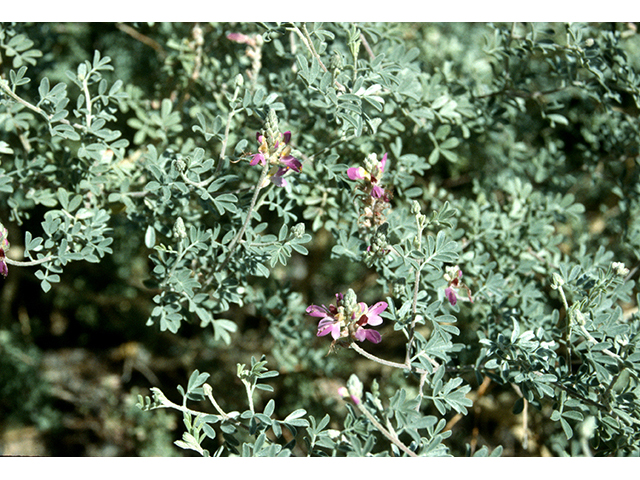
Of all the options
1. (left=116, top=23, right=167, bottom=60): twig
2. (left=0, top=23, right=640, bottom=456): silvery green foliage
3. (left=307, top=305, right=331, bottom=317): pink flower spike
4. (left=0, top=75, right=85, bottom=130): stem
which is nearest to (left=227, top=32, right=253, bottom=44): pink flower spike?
(left=0, top=23, right=640, bottom=456): silvery green foliage

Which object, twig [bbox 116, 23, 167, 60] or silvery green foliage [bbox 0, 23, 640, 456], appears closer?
silvery green foliage [bbox 0, 23, 640, 456]

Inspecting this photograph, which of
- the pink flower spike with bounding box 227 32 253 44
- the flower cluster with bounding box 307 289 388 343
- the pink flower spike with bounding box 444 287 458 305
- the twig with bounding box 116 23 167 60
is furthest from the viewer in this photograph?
the twig with bounding box 116 23 167 60

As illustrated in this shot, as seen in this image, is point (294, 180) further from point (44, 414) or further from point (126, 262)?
point (44, 414)

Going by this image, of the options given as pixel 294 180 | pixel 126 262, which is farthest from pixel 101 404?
pixel 294 180

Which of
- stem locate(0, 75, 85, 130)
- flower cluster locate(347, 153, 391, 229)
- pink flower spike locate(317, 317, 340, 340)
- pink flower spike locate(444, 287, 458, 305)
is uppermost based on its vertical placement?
stem locate(0, 75, 85, 130)

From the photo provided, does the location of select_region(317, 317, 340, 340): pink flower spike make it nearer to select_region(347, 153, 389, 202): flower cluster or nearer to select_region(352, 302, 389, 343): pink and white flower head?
select_region(352, 302, 389, 343): pink and white flower head

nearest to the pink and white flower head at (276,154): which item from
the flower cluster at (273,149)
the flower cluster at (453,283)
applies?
the flower cluster at (273,149)

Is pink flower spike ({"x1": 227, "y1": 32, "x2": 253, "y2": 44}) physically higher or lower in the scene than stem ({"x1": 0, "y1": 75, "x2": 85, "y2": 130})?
higher

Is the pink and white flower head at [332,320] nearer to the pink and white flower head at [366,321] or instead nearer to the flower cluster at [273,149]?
the pink and white flower head at [366,321]

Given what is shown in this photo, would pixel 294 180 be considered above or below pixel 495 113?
below

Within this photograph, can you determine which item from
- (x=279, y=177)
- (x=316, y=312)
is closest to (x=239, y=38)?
(x=279, y=177)
